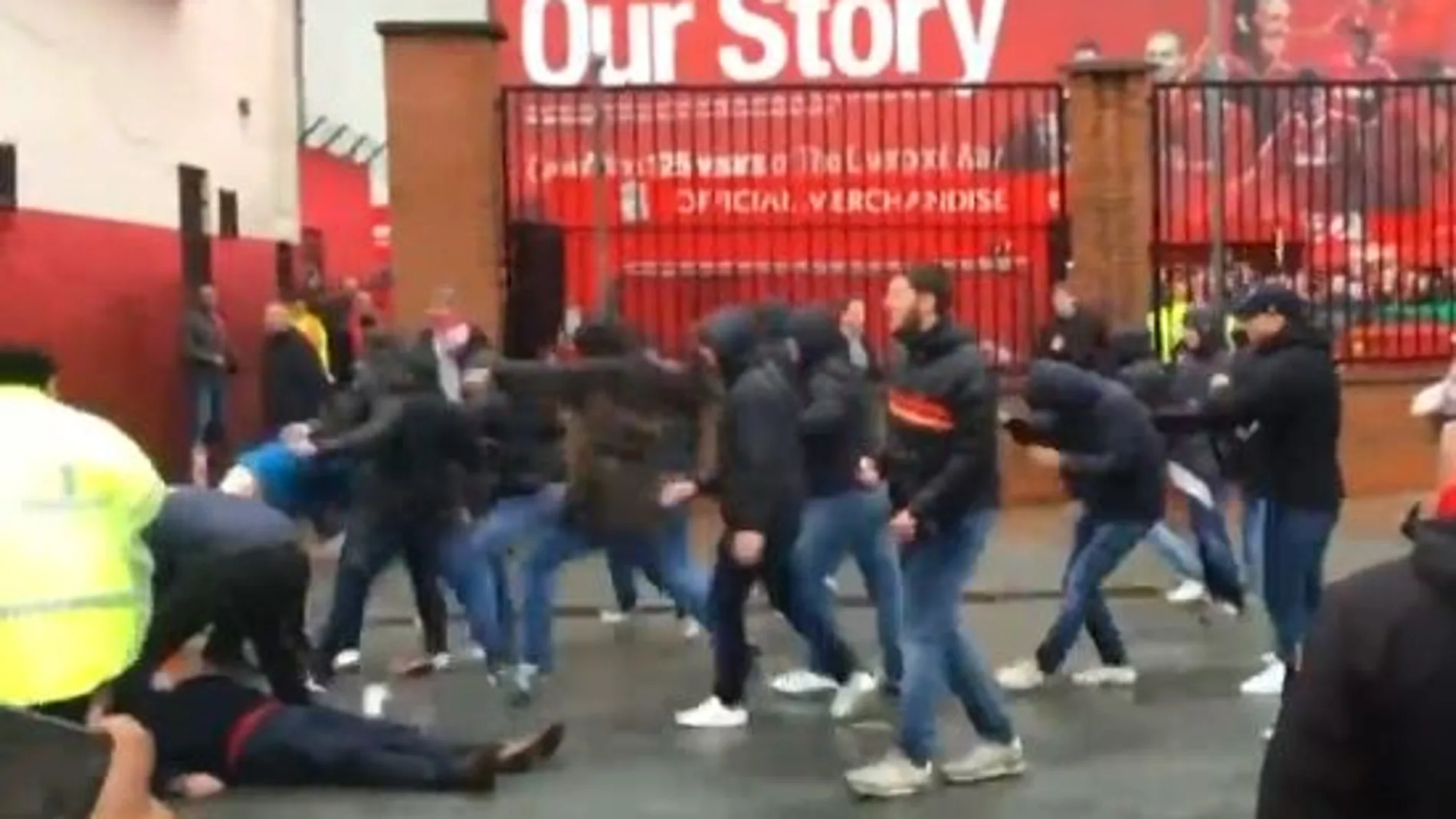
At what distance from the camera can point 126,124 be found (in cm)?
1959

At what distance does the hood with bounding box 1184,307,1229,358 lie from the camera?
1564cm

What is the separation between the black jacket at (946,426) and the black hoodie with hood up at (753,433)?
1049mm

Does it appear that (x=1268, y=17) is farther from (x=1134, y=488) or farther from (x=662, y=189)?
(x=1134, y=488)

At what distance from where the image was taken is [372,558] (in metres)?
11.8

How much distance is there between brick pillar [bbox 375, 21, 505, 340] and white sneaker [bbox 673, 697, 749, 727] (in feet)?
30.6

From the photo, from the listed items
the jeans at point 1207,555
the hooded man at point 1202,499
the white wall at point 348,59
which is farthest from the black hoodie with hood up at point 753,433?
the white wall at point 348,59

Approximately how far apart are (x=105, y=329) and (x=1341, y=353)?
9.30 metres

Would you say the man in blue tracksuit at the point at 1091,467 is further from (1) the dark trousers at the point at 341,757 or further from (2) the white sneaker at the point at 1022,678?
(1) the dark trousers at the point at 341,757

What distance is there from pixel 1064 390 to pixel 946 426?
7.00 feet

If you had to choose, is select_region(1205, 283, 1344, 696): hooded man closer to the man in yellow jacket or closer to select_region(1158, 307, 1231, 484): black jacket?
select_region(1158, 307, 1231, 484): black jacket

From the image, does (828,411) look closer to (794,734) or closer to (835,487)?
(835,487)

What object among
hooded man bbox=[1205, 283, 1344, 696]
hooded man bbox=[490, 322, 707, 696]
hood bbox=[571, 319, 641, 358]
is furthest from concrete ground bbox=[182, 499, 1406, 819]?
hood bbox=[571, 319, 641, 358]

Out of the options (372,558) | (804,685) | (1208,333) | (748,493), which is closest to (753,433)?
(748,493)

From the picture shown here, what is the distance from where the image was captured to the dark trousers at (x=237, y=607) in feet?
28.5
